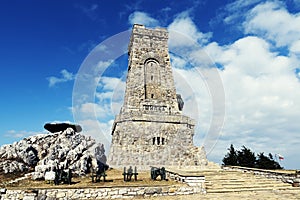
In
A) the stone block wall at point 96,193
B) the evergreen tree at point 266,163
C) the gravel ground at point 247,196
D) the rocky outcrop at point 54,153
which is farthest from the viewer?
the evergreen tree at point 266,163

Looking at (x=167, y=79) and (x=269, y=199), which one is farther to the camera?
(x=167, y=79)

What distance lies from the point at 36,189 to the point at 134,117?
55.7 feet

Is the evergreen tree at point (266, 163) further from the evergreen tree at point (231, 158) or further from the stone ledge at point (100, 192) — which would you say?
the stone ledge at point (100, 192)

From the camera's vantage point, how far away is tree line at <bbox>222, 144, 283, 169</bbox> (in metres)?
26.7

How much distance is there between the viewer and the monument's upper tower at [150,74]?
29.7 m

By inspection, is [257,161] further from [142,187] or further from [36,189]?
[36,189]

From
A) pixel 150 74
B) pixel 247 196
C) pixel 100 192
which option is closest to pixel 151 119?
pixel 150 74

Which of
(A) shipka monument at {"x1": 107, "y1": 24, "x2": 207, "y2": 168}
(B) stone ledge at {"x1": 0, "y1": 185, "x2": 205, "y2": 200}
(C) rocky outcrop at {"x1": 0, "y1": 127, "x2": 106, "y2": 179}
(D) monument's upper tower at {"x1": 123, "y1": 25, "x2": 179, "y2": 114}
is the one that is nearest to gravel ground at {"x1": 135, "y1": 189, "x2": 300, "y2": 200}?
(B) stone ledge at {"x1": 0, "y1": 185, "x2": 205, "y2": 200}

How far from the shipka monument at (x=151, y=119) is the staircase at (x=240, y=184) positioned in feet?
35.3

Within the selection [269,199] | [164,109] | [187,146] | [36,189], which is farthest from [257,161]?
[36,189]

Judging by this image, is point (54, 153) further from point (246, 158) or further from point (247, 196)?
point (246, 158)

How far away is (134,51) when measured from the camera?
3145 centimetres

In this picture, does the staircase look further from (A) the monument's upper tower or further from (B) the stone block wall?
(A) the monument's upper tower

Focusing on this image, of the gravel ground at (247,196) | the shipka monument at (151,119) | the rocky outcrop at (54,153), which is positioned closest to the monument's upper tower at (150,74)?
the shipka monument at (151,119)
